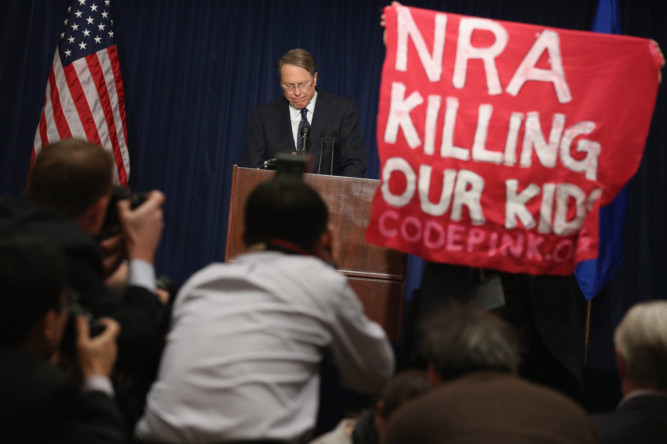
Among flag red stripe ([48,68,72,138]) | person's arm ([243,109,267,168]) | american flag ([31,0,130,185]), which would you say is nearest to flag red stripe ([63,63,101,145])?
american flag ([31,0,130,185])

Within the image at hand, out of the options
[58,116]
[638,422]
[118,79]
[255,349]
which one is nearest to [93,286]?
[255,349]

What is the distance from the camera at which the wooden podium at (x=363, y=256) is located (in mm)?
3107

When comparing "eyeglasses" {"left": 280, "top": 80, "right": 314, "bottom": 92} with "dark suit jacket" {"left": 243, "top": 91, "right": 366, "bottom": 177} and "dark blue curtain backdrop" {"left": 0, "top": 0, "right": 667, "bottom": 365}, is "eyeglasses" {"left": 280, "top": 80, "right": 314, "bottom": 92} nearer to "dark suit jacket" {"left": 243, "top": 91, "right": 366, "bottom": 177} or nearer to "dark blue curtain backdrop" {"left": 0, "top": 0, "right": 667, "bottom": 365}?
"dark suit jacket" {"left": 243, "top": 91, "right": 366, "bottom": 177}

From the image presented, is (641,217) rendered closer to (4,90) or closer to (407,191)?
(407,191)

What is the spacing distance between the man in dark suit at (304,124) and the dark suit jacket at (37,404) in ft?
10.3

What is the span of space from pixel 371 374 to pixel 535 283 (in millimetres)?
1118

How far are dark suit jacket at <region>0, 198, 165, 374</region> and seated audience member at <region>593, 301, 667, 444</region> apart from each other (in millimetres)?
1031

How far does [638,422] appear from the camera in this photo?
164 centimetres

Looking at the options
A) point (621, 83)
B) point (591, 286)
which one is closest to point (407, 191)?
point (621, 83)

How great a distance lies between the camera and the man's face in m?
4.50

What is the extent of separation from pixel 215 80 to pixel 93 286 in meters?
4.49

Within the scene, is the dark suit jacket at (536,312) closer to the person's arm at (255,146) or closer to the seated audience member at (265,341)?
the seated audience member at (265,341)

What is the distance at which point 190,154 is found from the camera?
19.4ft

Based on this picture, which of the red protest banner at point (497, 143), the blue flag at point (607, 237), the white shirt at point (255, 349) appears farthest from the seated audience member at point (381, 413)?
the blue flag at point (607, 237)
